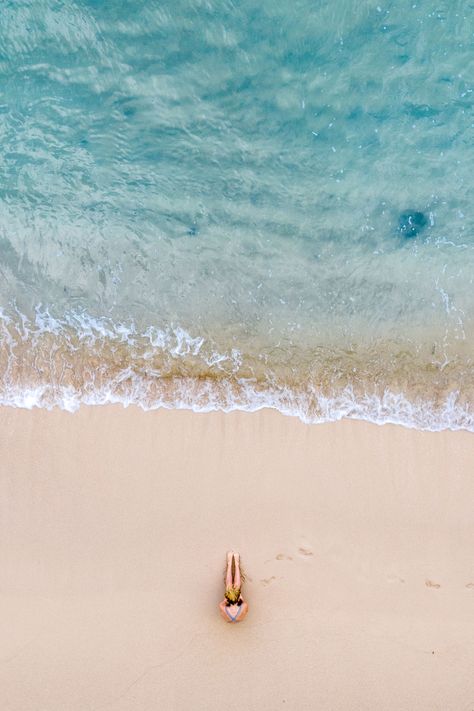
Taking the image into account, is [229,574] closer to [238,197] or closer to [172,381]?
[172,381]

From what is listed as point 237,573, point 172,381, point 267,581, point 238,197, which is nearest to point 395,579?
point 267,581

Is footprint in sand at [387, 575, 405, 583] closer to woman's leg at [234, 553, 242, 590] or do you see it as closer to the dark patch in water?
woman's leg at [234, 553, 242, 590]

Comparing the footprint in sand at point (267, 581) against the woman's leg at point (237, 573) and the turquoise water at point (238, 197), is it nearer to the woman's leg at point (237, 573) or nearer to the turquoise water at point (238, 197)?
the woman's leg at point (237, 573)

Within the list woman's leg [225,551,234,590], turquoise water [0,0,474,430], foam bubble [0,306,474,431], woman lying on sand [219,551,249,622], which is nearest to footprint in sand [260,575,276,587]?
woman lying on sand [219,551,249,622]

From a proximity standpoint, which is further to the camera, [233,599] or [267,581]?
[267,581]

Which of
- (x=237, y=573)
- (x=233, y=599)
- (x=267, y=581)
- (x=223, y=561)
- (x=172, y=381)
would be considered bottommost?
(x=233, y=599)

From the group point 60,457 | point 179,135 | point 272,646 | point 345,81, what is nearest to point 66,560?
point 60,457

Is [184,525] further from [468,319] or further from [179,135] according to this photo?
[179,135]
